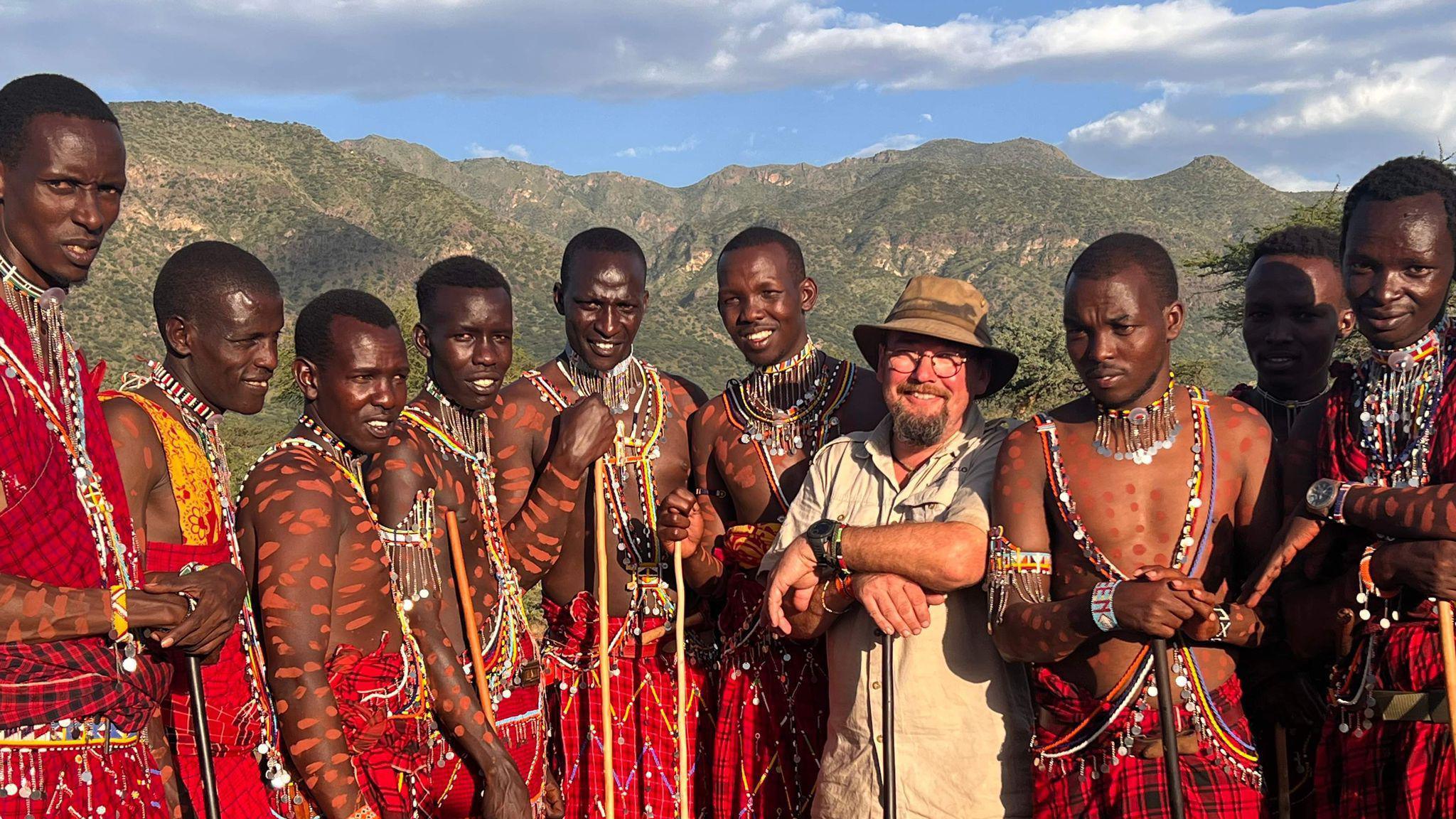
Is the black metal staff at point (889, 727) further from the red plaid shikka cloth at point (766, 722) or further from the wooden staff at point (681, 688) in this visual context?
the wooden staff at point (681, 688)

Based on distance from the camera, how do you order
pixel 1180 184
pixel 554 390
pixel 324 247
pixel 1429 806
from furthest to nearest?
pixel 1180 184
pixel 324 247
pixel 554 390
pixel 1429 806

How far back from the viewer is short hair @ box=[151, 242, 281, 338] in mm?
4020

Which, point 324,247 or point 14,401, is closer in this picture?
point 14,401

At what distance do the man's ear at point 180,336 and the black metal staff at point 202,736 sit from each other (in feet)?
2.56

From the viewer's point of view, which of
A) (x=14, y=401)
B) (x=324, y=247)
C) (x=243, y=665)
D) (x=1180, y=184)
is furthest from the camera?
(x=1180, y=184)

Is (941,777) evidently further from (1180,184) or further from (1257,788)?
(1180,184)

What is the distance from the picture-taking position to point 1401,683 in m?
3.69

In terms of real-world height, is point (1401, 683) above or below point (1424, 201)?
below

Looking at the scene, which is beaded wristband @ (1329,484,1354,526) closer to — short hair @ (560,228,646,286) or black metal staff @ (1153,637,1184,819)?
black metal staff @ (1153,637,1184,819)

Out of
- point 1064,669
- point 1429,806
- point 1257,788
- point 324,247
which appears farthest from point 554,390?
point 324,247

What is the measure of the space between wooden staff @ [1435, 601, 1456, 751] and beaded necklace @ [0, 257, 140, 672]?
11.3 ft

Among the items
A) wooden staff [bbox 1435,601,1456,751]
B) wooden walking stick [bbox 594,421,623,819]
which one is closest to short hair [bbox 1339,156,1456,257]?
wooden staff [bbox 1435,601,1456,751]

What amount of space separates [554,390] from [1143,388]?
2721mm

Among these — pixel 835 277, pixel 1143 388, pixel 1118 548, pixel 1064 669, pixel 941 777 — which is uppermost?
pixel 835 277
